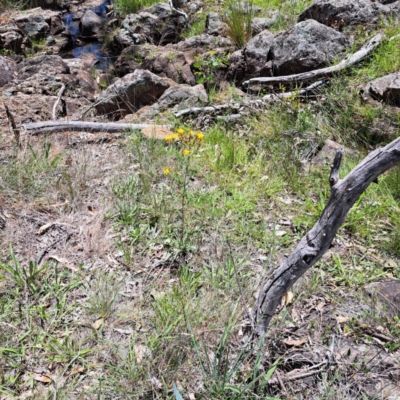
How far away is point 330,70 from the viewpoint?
4488mm

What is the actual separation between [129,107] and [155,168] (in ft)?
6.08

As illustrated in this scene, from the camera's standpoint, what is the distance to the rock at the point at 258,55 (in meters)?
5.30

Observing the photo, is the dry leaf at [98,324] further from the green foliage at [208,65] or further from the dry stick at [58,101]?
the green foliage at [208,65]

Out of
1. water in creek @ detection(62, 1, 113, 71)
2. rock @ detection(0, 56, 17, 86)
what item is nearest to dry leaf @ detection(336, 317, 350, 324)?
rock @ detection(0, 56, 17, 86)

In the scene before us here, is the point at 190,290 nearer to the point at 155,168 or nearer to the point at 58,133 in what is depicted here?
the point at 155,168

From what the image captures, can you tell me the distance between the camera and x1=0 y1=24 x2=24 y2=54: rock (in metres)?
8.09

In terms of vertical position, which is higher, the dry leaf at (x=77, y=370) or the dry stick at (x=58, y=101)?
the dry leaf at (x=77, y=370)

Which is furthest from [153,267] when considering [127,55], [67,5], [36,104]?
[67,5]

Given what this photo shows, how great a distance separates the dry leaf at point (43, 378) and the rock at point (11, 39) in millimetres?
8102

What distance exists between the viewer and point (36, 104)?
5.16 m

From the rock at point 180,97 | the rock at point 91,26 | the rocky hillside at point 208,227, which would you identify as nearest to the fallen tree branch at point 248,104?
the rocky hillside at point 208,227

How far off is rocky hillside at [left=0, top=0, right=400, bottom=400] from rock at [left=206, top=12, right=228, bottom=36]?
5.96 feet

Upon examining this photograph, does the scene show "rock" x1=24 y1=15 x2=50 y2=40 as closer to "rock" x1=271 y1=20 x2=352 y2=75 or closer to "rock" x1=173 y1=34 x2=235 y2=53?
"rock" x1=173 y1=34 x2=235 y2=53

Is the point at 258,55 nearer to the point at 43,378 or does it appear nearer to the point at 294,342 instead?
the point at 294,342
